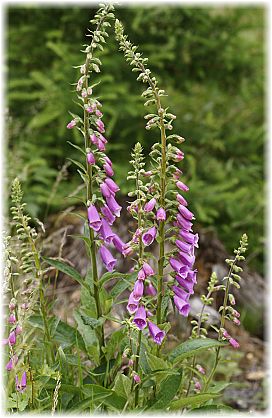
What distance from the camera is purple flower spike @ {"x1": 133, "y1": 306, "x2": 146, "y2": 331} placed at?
2863 mm

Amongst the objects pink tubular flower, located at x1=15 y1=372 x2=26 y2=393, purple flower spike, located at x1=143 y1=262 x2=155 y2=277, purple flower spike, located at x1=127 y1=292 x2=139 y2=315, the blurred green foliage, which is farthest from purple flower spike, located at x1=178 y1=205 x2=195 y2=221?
the blurred green foliage

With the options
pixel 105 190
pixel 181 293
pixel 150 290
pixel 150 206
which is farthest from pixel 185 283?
pixel 105 190

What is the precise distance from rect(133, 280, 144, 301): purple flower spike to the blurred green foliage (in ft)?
10.9

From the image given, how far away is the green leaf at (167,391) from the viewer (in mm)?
3023

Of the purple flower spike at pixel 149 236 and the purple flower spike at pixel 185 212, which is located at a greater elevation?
the purple flower spike at pixel 185 212

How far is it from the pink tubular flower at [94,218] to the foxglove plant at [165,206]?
0.20 m

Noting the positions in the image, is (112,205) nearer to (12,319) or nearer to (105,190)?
(105,190)

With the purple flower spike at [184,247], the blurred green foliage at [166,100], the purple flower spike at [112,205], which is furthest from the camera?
the blurred green foliage at [166,100]

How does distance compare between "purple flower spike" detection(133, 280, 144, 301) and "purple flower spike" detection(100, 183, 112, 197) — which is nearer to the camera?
"purple flower spike" detection(133, 280, 144, 301)

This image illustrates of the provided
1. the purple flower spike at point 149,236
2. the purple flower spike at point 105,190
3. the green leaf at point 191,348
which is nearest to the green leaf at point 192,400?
the green leaf at point 191,348

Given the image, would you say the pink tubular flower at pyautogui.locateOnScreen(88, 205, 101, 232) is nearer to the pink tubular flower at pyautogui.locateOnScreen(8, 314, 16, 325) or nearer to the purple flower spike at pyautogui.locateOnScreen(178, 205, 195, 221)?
the purple flower spike at pyautogui.locateOnScreen(178, 205, 195, 221)

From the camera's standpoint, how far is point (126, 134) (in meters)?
6.83

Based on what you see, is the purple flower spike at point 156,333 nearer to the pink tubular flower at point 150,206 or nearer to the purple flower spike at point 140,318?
the purple flower spike at point 140,318

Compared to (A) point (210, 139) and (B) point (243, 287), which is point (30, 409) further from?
(A) point (210, 139)
